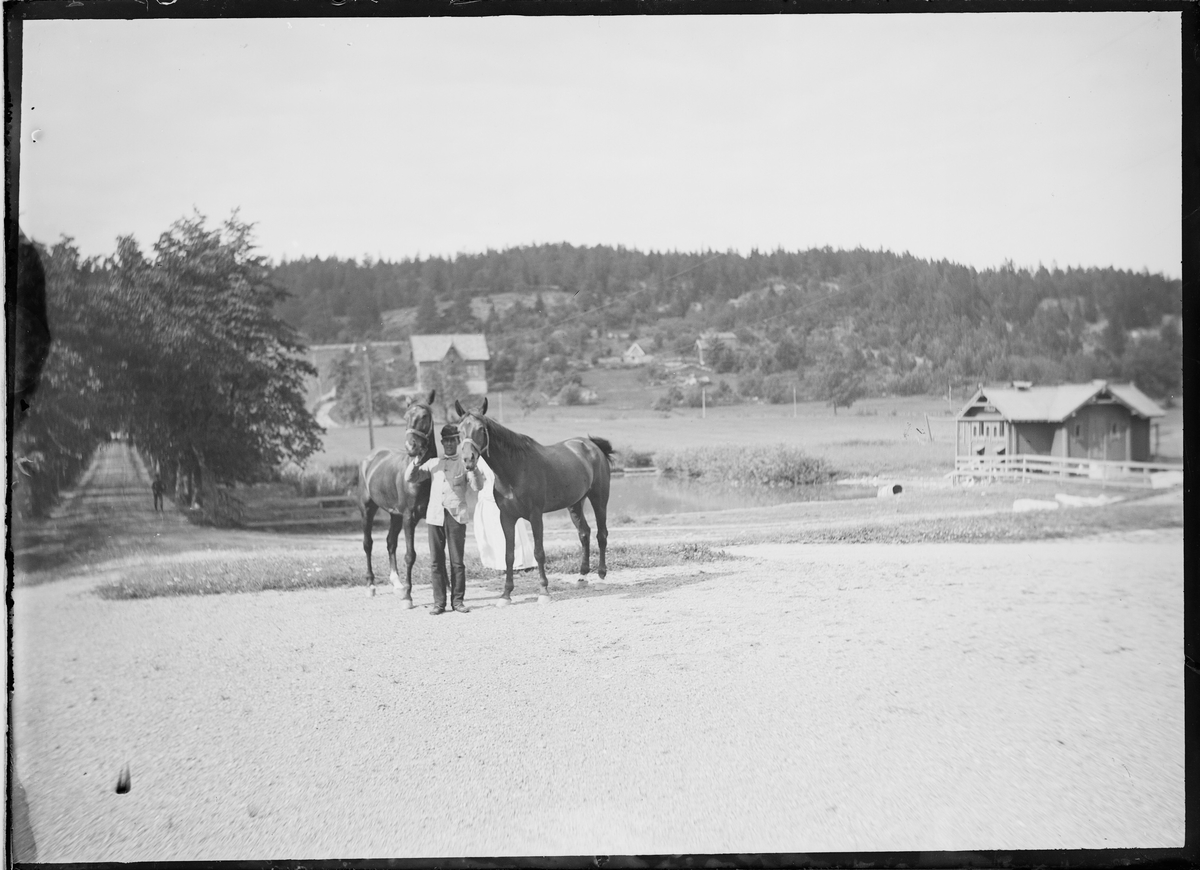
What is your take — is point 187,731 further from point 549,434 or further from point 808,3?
point 808,3

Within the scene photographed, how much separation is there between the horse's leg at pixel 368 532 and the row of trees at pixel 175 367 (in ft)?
1.34

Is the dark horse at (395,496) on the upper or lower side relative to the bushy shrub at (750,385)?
lower

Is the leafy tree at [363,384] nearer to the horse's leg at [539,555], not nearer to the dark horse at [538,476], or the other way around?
the dark horse at [538,476]

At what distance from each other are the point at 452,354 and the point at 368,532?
1.02m

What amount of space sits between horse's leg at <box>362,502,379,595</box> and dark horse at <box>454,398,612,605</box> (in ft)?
1.97

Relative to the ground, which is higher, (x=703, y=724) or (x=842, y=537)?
(x=842, y=537)

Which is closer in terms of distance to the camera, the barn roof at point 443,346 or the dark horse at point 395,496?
the barn roof at point 443,346

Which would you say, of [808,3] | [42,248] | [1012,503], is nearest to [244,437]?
[42,248]

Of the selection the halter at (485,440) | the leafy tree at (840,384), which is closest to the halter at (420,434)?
the halter at (485,440)

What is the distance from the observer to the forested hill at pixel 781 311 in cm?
375

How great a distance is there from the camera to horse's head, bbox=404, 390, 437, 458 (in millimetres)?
3791

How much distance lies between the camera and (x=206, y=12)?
11.3ft

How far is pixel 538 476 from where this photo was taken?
3955 mm

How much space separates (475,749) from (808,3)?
3658 millimetres
